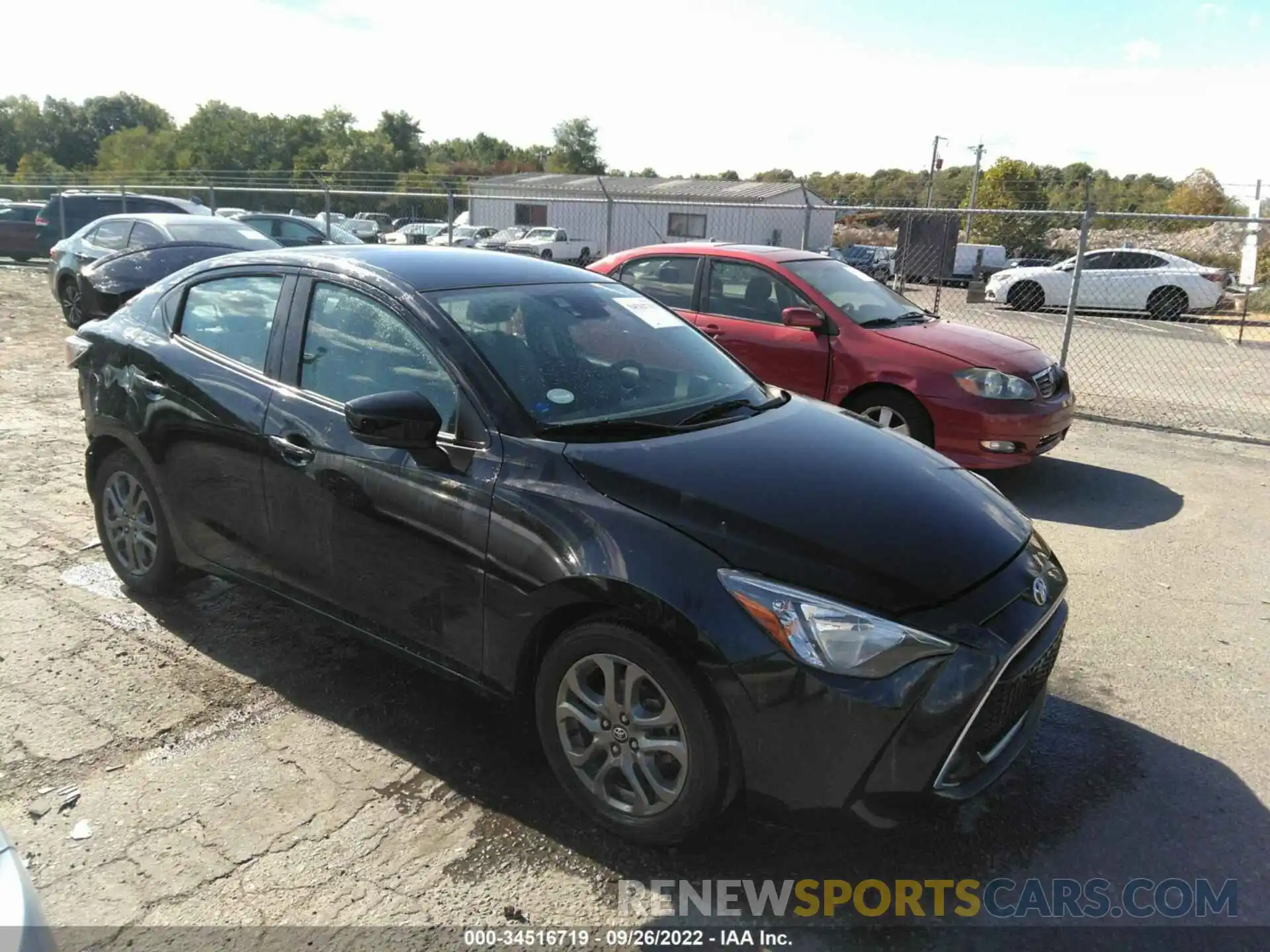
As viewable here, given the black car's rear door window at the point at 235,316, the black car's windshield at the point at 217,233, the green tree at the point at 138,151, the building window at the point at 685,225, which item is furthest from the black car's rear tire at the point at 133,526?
the green tree at the point at 138,151

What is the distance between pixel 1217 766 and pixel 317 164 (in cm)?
6613

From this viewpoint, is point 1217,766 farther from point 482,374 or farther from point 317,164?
point 317,164

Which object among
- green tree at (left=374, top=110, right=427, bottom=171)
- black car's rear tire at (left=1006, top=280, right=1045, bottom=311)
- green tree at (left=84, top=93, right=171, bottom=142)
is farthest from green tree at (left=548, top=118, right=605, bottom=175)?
black car's rear tire at (left=1006, top=280, right=1045, bottom=311)

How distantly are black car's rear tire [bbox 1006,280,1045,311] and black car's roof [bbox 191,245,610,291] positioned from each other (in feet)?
68.7

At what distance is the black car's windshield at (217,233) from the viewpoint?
12125mm

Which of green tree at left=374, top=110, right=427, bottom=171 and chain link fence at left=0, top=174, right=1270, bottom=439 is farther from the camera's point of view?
green tree at left=374, top=110, right=427, bottom=171

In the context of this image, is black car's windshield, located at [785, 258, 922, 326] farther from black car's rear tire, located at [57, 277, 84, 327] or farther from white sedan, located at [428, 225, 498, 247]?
white sedan, located at [428, 225, 498, 247]

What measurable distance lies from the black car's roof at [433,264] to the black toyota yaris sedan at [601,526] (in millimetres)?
23

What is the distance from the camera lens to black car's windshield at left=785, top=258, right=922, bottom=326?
6762 millimetres

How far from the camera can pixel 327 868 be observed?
261 cm

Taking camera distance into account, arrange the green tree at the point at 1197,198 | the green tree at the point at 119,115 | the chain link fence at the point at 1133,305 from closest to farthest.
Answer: the chain link fence at the point at 1133,305
the green tree at the point at 1197,198
the green tree at the point at 119,115

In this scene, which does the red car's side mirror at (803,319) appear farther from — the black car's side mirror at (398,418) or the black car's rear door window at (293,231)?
the black car's rear door window at (293,231)

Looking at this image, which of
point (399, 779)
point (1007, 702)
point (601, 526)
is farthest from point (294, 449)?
point (1007, 702)

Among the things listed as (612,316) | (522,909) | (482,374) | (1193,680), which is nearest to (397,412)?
(482,374)
